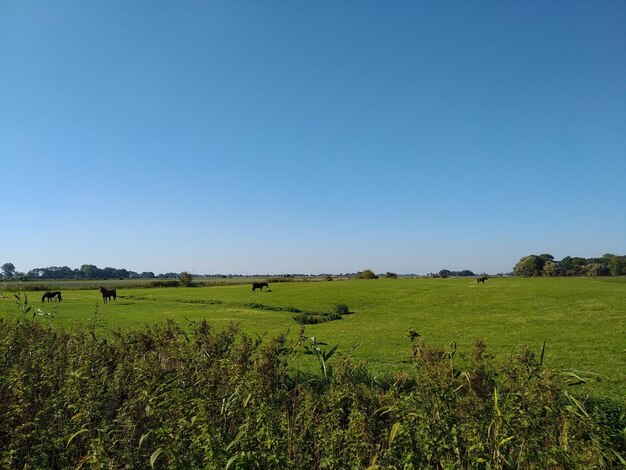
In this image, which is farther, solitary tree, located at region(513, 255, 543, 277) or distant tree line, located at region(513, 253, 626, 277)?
solitary tree, located at region(513, 255, 543, 277)

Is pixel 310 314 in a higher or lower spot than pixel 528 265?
lower

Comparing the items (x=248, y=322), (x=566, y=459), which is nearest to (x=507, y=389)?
(x=566, y=459)

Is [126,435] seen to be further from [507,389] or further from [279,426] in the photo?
[507,389]

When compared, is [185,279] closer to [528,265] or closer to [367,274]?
[367,274]

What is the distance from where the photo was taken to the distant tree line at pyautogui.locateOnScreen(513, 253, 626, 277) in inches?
5300

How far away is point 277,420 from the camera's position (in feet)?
15.9

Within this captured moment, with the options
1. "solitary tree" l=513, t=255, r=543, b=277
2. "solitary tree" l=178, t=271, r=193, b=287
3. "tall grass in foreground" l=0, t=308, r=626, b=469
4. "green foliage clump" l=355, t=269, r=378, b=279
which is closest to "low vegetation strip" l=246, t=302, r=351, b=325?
"tall grass in foreground" l=0, t=308, r=626, b=469

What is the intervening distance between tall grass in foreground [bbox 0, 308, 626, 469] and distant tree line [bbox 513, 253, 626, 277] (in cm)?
14121

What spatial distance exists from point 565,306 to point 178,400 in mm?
33137

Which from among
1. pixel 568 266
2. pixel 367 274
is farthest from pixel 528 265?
pixel 367 274

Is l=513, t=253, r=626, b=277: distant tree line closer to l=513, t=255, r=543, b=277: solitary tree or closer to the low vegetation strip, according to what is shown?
l=513, t=255, r=543, b=277: solitary tree

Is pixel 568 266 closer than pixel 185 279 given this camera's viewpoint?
No

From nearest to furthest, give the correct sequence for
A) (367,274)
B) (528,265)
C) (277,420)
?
(277,420) < (367,274) < (528,265)

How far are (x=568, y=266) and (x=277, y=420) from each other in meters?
184
